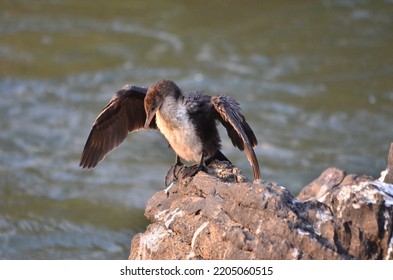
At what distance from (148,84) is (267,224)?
38.1ft

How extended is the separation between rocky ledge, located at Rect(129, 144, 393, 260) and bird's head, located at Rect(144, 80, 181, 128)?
953 mm

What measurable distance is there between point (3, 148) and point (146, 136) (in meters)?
2.73

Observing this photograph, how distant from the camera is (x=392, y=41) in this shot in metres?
18.7

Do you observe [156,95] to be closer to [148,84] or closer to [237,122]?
[237,122]

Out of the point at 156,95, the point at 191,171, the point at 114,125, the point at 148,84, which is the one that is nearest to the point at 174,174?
the point at 191,171

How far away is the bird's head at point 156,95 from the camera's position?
761 cm

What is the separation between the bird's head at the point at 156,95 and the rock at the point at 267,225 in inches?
37.4

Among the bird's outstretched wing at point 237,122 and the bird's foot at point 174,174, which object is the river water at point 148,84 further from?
the bird's outstretched wing at point 237,122

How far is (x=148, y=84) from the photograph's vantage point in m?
17.4

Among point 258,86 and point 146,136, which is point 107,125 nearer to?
point 146,136

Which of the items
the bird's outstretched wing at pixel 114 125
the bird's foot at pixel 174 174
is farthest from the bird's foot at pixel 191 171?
the bird's outstretched wing at pixel 114 125

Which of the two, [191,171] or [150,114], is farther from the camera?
[150,114]

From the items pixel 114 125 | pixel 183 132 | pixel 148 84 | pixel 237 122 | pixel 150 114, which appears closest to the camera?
pixel 237 122

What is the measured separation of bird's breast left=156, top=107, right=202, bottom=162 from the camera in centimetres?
754
